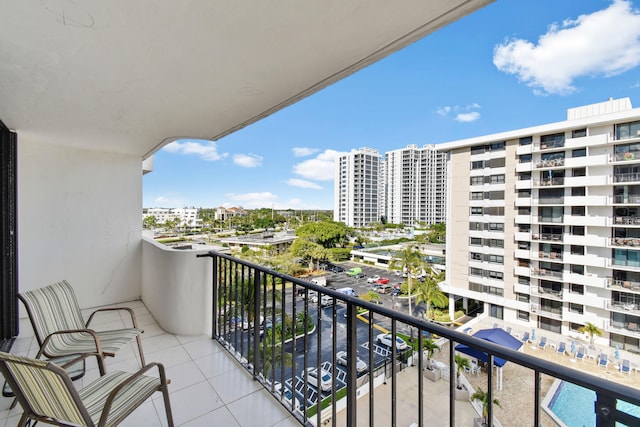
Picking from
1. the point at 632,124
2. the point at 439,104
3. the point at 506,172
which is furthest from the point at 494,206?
the point at 439,104

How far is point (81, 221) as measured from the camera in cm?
379

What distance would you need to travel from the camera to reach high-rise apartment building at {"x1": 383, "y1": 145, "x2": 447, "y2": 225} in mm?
35969

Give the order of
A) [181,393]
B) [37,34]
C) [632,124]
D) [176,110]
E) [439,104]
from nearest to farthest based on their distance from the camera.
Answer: [37,34], [181,393], [176,110], [632,124], [439,104]

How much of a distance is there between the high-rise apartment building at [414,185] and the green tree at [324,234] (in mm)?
14059

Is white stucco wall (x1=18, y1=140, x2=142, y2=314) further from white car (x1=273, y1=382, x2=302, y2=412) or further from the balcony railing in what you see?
white car (x1=273, y1=382, x2=302, y2=412)

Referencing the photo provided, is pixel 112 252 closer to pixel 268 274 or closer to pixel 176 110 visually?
pixel 176 110

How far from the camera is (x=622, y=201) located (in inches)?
548

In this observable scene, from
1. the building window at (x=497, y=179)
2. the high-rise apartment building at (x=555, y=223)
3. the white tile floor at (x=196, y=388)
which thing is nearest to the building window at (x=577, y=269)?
the high-rise apartment building at (x=555, y=223)

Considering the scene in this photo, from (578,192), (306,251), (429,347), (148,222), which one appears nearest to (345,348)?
(429,347)

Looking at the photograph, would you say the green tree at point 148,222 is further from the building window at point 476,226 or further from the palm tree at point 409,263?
the building window at point 476,226

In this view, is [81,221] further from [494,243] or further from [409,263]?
[494,243]

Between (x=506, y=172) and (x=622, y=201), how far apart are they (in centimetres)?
547

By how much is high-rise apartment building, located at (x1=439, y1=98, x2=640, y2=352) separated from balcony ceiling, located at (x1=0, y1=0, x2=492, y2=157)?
1942cm

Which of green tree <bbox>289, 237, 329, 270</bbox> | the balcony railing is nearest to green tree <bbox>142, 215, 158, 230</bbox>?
the balcony railing
